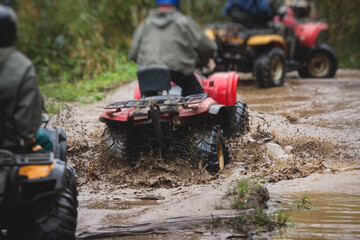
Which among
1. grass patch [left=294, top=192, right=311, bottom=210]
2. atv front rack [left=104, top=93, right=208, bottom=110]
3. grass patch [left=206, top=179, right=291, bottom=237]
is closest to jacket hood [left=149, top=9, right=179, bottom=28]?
atv front rack [left=104, top=93, right=208, bottom=110]

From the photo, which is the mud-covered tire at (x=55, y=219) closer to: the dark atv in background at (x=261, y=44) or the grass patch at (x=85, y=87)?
the grass patch at (x=85, y=87)

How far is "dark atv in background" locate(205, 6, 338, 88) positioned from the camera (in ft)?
36.3

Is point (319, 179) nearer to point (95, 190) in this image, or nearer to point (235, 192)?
point (235, 192)

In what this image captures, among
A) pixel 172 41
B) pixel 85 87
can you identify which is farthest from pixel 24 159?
pixel 85 87

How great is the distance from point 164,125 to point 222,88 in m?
1.20

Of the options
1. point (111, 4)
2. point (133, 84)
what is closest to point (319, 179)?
point (133, 84)

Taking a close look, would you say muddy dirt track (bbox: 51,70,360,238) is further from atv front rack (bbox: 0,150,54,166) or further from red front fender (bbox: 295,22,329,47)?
red front fender (bbox: 295,22,329,47)

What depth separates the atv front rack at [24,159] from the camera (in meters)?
3.28

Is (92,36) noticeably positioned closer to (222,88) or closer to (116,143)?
(222,88)

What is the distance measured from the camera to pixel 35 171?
338 cm

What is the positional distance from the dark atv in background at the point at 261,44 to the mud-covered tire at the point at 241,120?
13.5ft

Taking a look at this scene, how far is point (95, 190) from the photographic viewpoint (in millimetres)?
5504

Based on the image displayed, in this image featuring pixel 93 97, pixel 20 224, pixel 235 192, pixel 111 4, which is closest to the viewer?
pixel 20 224

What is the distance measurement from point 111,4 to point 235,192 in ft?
36.1
